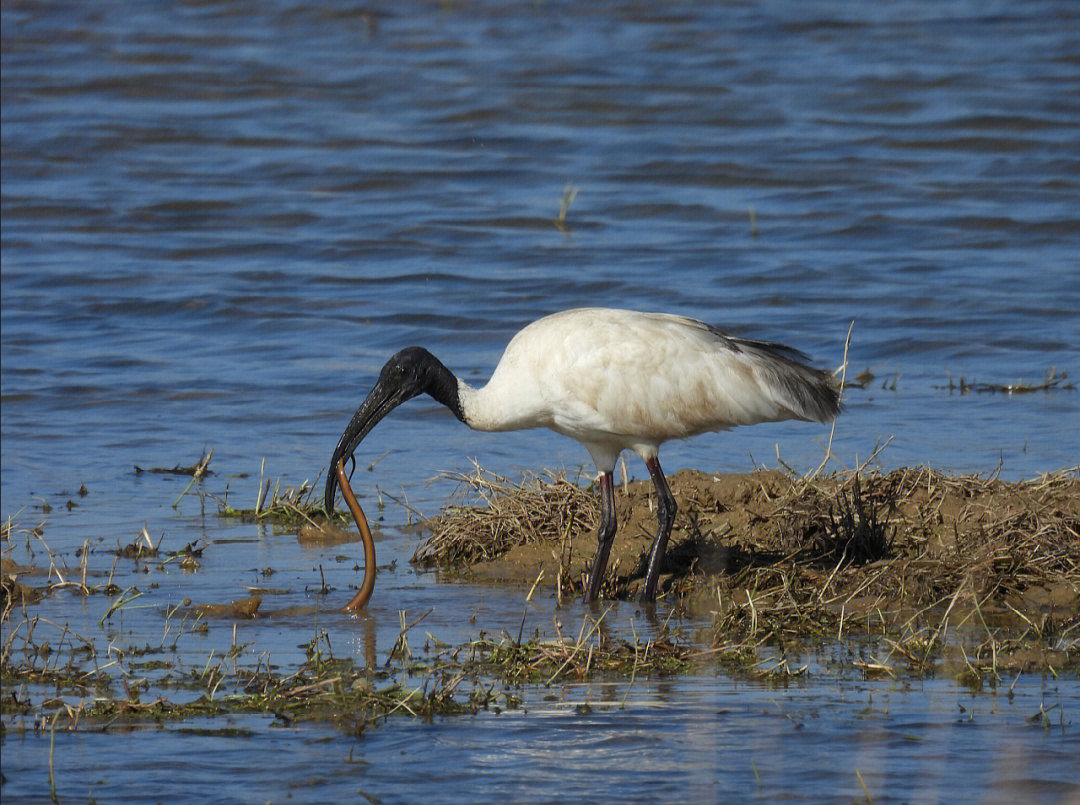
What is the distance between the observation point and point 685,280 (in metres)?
14.1

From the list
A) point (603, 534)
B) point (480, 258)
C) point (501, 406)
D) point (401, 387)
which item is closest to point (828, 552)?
point (603, 534)

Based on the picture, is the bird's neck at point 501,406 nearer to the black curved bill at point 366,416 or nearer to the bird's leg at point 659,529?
the black curved bill at point 366,416

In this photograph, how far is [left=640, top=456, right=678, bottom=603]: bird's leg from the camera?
6.80 m

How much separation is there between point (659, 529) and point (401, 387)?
114cm

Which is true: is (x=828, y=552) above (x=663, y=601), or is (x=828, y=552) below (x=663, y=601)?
above

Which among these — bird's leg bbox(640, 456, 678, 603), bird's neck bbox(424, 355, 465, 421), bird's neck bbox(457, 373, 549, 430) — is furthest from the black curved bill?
bird's leg bbox(640, 456, 678, 603)

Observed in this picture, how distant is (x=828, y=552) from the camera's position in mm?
6816

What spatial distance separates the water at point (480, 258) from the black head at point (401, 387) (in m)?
0.57

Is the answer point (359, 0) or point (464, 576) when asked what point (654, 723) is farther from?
point (359, 0)

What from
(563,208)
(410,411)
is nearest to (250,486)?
(410,411)

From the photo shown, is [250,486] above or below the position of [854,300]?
below

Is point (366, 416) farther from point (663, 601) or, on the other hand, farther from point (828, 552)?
point (828, 552)

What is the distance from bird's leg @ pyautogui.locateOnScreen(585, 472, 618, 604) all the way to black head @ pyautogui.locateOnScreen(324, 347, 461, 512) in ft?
2.08

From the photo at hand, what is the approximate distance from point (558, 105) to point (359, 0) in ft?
18.5
